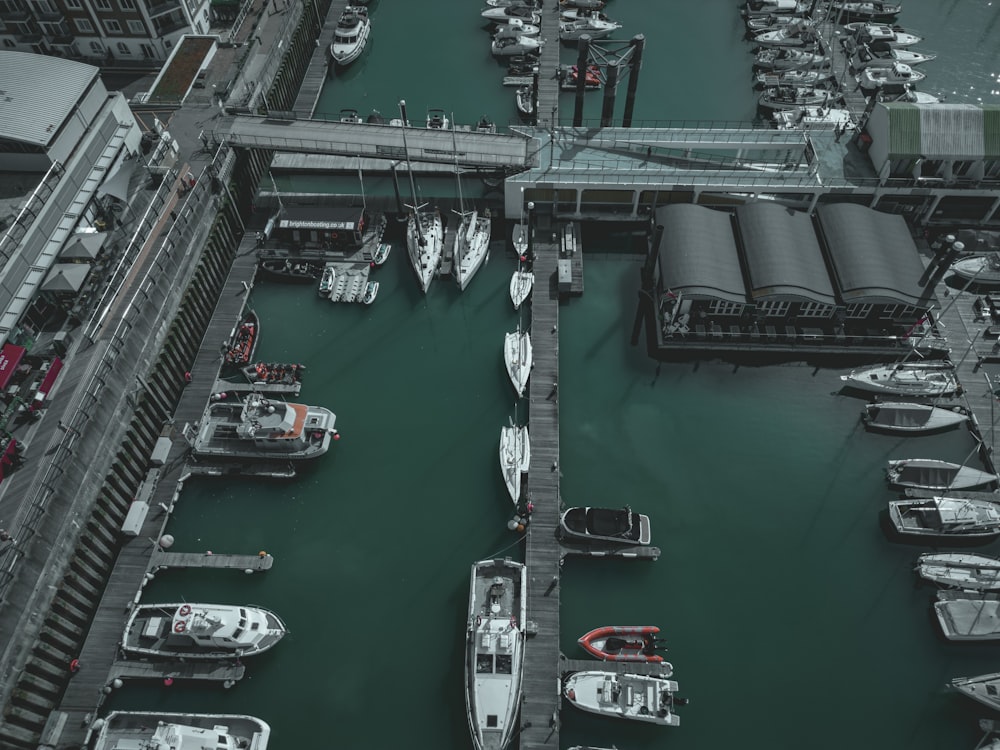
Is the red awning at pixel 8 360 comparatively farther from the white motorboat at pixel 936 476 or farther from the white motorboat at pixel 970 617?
the white motorboat at pixel 970 617

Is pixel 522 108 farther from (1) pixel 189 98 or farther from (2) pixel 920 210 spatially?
(2) pixel 920 210

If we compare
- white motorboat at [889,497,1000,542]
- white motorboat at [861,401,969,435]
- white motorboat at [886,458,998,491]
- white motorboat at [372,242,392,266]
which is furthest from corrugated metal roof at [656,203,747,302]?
white motorboat at [372,242,392,266]

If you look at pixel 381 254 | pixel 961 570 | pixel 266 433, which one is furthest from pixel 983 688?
pixel 381 254

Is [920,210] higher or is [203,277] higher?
[920,210]

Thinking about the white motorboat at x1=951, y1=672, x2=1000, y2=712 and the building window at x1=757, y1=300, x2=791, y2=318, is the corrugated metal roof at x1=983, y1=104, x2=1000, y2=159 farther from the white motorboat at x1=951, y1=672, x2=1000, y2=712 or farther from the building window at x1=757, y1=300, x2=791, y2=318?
the white motorboat at x1=951, y1=672, x2=1000, y2=712

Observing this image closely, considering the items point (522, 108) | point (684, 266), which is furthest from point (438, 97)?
point (684, 266)

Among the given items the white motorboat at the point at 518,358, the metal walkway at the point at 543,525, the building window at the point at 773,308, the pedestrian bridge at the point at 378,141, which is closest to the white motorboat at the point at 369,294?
the pedestrian bridge at the point at 378,141
